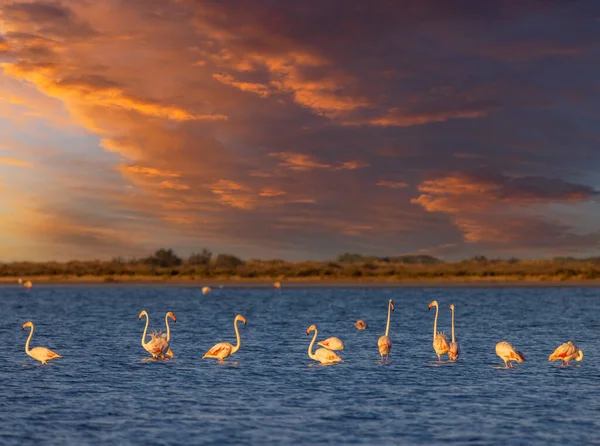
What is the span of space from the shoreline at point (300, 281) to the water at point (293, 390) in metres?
58.3

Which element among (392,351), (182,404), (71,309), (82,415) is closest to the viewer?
(82,415)

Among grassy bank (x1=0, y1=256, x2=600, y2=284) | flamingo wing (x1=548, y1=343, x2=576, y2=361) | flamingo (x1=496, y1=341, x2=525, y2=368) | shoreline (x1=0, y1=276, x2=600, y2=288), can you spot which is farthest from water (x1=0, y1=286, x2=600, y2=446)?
grassy bank (x1=0, y1=256, x2=600, y2=284)

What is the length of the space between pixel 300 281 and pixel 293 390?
89.2 meters

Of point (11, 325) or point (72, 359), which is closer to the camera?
point (72, 359)

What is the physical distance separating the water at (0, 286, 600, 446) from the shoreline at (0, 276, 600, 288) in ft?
191

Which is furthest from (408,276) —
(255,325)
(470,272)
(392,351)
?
(392,351)

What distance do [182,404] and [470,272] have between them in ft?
329

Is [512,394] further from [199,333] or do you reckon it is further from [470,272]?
[470,272]

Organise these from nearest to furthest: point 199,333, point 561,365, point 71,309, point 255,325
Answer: point 561,365 < point 199,333 < point 255,325 < point 71,309

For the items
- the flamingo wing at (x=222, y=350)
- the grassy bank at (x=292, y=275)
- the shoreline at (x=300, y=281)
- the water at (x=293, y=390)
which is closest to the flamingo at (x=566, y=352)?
the water at (x=293, y=390)

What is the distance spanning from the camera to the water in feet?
54.0

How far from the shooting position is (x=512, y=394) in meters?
20.9

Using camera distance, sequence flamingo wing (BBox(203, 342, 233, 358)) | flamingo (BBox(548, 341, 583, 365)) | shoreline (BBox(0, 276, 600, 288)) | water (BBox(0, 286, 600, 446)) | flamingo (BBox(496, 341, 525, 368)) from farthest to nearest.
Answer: shoreline (BBox(0, 276, 600, 288)) → flamingo wing (BBox(203, 342, 233, 358)) → flamingo (BBox(548, 341, 583, 365)) → flamingo (BBox(496, 341, 525, 368)) → water (BBox(0, 286, 600, 446))

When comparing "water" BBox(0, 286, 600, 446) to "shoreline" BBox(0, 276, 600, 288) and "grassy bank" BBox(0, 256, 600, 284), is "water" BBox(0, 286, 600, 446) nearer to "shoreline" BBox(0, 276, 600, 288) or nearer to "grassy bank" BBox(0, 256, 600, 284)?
"shoreline" BBox(0, 276, 600, 288)
